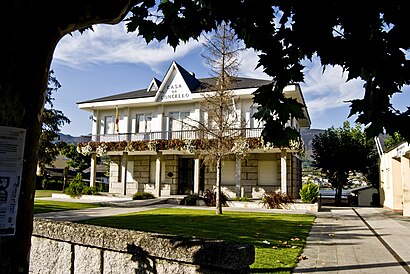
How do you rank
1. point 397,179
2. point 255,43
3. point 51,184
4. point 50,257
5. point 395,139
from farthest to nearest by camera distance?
point 51,184 < point 397,179 < point 50,257 < point 395,139 < point 255,43

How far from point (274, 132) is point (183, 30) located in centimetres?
144

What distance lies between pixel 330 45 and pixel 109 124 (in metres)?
27.9

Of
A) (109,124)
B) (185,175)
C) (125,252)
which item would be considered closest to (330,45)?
(125,252)

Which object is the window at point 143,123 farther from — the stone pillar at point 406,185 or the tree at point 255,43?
the tree at point 255,43

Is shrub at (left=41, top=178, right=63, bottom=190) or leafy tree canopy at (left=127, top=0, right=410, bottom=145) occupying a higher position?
leafy tree canopy at (left=127, top=0, right=410, bottom=145)

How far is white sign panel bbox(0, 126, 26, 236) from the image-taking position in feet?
5.77

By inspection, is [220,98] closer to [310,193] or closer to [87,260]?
[310,193]

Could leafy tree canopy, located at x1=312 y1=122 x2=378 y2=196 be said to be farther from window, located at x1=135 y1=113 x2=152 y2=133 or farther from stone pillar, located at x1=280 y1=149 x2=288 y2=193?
window, located at x1=135 y1=113 x2=152 y2=133

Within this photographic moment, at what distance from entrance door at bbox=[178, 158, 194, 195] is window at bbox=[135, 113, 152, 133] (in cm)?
392

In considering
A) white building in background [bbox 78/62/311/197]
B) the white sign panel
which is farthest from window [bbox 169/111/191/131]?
the white sign panel

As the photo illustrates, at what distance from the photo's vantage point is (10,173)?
1788 mm

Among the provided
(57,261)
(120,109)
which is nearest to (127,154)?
(120,109)

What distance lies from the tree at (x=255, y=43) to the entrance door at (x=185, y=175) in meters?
22.9

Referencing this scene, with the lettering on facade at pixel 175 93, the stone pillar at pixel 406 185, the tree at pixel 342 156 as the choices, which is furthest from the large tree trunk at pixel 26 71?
the tree at pixel 342 156
